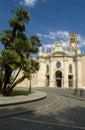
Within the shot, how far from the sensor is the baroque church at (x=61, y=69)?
7050cm

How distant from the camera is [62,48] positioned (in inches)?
2931

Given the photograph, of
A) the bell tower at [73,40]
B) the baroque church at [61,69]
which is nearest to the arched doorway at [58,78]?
the baroque church at [61,69]


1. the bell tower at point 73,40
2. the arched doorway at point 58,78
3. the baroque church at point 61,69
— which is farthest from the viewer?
the bell tower at point 73,40

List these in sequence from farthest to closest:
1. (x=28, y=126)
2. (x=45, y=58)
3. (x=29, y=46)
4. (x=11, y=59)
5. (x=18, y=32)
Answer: (x=45, y=58) → (x=18, y=32) → (x=29, y=46) → (x=11, y=59) → (x=28, y=126)

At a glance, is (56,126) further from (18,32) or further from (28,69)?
(18,32)

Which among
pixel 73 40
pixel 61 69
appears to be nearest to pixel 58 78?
pixel 61 69

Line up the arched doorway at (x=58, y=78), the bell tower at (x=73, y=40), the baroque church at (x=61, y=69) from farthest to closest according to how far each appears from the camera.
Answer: the bell tower at (x=73, y=40)
the arched doorway at (x=58, y=78)
the baroque church at (x=61, y=69)

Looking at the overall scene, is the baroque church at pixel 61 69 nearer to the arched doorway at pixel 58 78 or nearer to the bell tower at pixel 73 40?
the arched doorway at pixel 58 78

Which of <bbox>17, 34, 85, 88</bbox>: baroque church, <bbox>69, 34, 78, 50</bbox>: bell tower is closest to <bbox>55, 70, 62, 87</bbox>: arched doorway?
<bbox>17, 34, 85, 88</bbox>: baroque church

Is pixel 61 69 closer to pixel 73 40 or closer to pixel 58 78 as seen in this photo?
pixel 58 78

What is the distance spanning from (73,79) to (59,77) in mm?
5563

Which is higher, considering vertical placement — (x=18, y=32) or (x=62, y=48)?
(x=62, y=48)

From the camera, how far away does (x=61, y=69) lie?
71812 mm

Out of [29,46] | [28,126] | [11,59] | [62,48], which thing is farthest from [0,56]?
[62,48]
